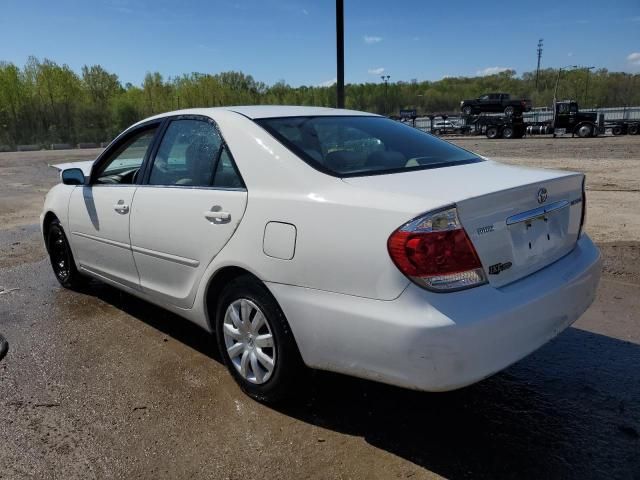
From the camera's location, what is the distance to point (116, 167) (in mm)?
4207

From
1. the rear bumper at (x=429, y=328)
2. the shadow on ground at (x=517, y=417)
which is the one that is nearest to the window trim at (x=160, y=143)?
the rear bumper at (x=429, y=328)

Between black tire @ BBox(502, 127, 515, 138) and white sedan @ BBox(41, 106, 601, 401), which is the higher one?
white sedan @ BBox(41, 106, 601, 401)

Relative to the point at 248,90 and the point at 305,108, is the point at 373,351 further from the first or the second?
the point at 248,90

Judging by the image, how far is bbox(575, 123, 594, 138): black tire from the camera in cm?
3612

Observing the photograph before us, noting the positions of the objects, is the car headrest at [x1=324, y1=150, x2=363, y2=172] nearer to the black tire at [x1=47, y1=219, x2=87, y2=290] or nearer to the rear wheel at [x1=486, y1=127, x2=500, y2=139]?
the black tire at [x1=47, y1=219, x2=87, y2=290]

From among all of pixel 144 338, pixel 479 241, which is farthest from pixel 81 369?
pixel 479 241

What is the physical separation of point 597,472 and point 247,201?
2.02 m

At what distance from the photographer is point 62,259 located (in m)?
4.97

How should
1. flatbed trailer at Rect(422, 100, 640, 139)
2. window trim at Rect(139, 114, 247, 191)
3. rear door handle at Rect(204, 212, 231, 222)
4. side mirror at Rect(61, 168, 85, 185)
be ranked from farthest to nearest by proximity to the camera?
flatbed trailer at Rect(422, 100, 640, 139)
side mirror at Rect(61, 168, 85, 185)
window trim at Rect(139, 114, 247, 191)
rear door handle at Rect(204, 212, 231, 222)

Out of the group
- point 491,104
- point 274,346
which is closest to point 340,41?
point 274,346

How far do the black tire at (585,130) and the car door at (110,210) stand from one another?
38467mm

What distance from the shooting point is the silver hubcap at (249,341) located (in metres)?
2.71

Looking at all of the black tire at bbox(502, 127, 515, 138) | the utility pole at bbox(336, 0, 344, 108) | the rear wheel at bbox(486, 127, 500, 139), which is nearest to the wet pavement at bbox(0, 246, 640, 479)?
the utility pole at bbox(336, 0, 344, 108)

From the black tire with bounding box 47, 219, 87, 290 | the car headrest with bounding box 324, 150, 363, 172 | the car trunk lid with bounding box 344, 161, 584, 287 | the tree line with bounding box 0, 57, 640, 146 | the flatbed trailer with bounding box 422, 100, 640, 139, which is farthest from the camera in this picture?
the tree line with bounding box 0, 57, 640, 146
